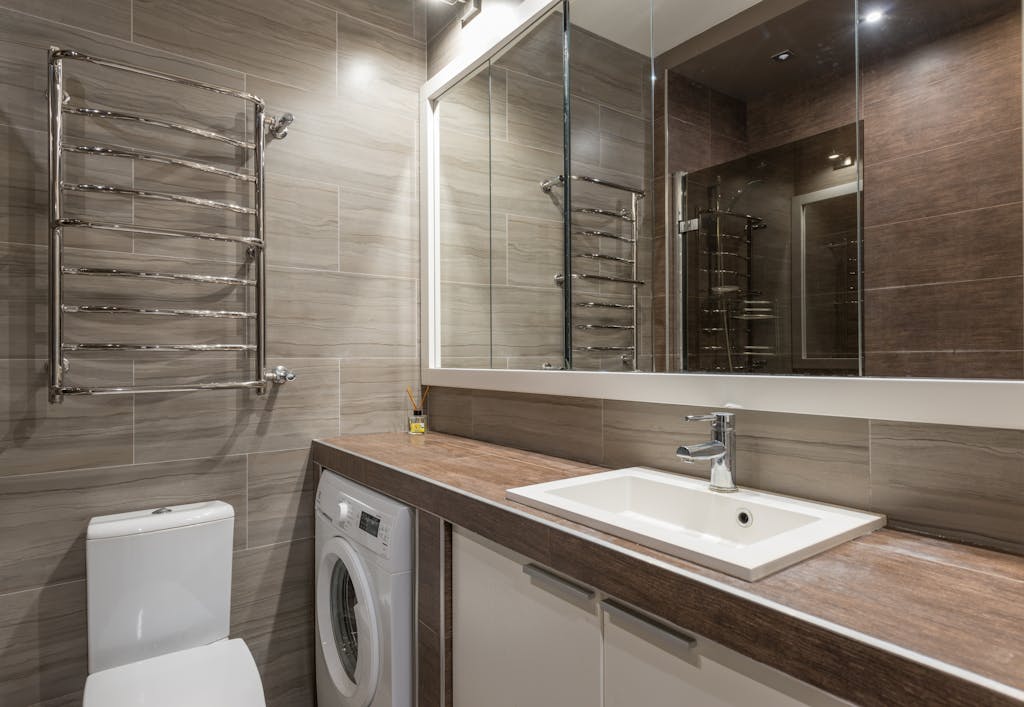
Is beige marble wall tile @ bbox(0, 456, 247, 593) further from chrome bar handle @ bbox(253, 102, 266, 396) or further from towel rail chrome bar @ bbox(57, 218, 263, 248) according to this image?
towel rail chrome bar @ bbox(57, 218, 263, 248)

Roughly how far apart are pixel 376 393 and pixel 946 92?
5.90ft

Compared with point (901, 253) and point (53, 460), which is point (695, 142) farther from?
point (53, 460)

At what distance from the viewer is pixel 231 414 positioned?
1880 mm

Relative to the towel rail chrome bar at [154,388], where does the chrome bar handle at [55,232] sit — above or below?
above

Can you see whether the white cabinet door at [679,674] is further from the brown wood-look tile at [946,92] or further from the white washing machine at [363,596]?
the brown wood-look tile at [946,92]

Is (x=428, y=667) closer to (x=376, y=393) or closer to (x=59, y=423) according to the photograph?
(x=376, y=393)

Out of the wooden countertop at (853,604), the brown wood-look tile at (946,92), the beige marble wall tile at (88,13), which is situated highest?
the beige marble wall tile at (88,13)

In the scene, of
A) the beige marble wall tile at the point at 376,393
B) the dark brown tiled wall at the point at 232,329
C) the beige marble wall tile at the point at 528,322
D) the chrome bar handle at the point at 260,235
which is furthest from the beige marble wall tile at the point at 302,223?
the beige marble wall tile at the point at 528,322

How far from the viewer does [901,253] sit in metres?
1.00

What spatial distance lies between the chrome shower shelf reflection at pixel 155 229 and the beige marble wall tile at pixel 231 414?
1.7 inches

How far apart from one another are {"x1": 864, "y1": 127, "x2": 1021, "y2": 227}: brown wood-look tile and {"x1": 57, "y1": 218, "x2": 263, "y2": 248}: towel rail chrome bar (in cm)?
160

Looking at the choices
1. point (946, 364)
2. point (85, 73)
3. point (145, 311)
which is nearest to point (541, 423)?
point (946, 364)

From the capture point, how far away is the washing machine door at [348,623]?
148cm

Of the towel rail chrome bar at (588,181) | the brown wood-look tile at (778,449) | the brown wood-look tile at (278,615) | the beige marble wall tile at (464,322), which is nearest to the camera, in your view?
the brown wood-look tile at (778,449)
